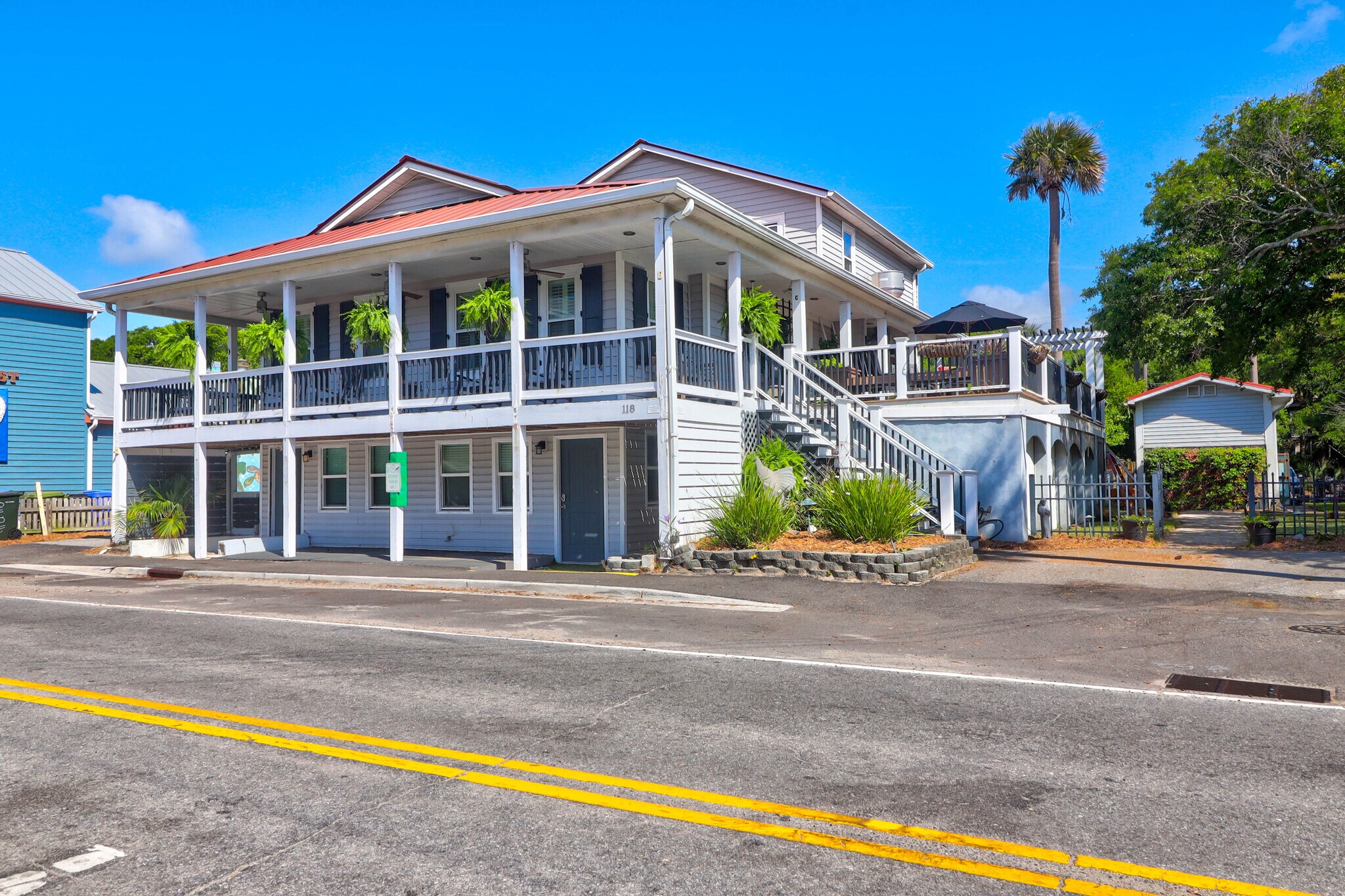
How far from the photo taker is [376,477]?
20391mm

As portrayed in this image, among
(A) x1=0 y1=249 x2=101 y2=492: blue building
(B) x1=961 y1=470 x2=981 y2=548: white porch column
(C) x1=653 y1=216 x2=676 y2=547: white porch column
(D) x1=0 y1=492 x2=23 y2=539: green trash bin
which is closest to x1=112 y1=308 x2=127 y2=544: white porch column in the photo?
(D) x1=0 y1=492 x2=23 y2=539: green trash bin

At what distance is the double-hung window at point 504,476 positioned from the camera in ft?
61.0

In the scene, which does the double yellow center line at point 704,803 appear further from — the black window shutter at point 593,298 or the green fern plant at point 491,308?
the black window shutter at point 593,298

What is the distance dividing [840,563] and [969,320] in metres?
10.3

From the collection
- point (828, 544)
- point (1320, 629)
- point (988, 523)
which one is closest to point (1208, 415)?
point (988, 523)

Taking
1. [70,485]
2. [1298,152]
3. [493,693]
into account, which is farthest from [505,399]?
[70,485]

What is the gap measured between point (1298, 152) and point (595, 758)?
17316 mm

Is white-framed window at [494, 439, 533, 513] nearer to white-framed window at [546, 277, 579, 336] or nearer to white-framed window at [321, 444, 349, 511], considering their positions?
white-framed window at [546, 277, 579, 336]

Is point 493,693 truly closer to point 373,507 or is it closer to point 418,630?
point 418,630

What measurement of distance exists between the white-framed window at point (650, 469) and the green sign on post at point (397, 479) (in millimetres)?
4257

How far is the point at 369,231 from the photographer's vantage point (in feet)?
61.5

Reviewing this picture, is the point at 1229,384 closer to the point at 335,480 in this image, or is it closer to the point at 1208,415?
the point at 1208,415

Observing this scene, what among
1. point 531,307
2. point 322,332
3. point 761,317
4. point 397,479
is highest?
point 322,332

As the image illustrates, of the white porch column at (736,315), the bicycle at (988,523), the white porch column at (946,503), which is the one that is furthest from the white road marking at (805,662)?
the bicycle at (988,523)
